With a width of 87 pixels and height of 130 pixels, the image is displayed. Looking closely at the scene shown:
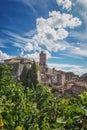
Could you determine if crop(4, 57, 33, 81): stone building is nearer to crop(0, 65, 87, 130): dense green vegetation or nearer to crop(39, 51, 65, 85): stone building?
crop(39, 51, 65, 85): stone building

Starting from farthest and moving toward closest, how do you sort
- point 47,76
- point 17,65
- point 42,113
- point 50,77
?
point 50,77 → point 47,76 → point 17,65 → point 42,113

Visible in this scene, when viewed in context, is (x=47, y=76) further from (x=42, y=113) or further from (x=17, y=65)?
(x=42, y=113)

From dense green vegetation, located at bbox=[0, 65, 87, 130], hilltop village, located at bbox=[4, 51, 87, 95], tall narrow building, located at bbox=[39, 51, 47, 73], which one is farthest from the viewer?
tall narrow building, located at bbox=[39, 51, 47, 73]

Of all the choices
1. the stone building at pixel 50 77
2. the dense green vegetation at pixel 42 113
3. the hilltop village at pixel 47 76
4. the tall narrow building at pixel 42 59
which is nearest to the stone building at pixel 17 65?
the hilltop village at pixel 47 76

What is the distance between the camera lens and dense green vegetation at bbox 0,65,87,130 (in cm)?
248

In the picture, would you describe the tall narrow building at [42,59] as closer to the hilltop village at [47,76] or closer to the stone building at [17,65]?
the hilltop village at [47,76]

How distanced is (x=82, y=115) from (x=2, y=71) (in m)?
24.1

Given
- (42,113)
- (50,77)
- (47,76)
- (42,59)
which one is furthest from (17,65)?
(42,113)

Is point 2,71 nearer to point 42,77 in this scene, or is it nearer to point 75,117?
point 75,117

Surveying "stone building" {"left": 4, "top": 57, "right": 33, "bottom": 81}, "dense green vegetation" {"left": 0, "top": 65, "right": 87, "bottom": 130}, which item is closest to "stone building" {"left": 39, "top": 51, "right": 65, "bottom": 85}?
"stone building" {"left": 4, "top": 57, "right": 33, "bottom": 81}

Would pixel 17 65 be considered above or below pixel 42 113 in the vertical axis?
above

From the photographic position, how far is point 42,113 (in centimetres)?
912

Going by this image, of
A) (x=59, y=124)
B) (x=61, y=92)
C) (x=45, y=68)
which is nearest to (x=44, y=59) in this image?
(x=45, y=68)

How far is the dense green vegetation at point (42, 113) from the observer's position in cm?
248
